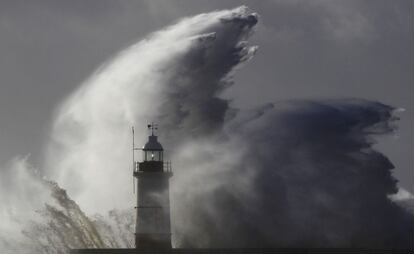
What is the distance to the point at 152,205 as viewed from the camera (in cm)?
7475

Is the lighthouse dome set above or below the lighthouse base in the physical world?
above

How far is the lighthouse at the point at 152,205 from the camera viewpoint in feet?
244

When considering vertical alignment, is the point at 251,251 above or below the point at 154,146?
below

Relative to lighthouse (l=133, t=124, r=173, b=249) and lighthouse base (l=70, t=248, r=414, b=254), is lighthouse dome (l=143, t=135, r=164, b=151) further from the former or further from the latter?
lighthouse base (l=70, t=248, r=414, b=254)

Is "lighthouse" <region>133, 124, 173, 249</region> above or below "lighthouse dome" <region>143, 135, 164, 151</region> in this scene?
below

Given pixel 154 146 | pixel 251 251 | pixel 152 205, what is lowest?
pixel 251 251

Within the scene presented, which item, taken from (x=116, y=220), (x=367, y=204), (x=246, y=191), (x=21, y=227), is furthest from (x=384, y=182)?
(x=21, y=227)

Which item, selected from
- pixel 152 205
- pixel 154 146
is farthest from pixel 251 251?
pixel 154 146

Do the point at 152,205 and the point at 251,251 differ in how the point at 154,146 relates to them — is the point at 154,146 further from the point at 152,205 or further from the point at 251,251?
the point at 251,251

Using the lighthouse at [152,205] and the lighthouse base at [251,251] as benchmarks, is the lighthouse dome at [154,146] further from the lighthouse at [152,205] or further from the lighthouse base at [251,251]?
the lighthouse base at [251,251]

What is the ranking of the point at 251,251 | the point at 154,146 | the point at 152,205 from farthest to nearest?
the point at 251,251 → the point at 154,146 → the point at 152,205

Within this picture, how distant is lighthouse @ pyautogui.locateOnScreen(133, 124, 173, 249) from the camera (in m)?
74.5

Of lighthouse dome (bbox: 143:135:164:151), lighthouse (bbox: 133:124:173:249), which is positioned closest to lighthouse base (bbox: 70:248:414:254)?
lighthouse (bbox: 133:124:173:249)

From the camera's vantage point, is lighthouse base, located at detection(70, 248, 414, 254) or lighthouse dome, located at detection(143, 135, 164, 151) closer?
lighthouse base, located at detection(70, 248, 414, 254)
